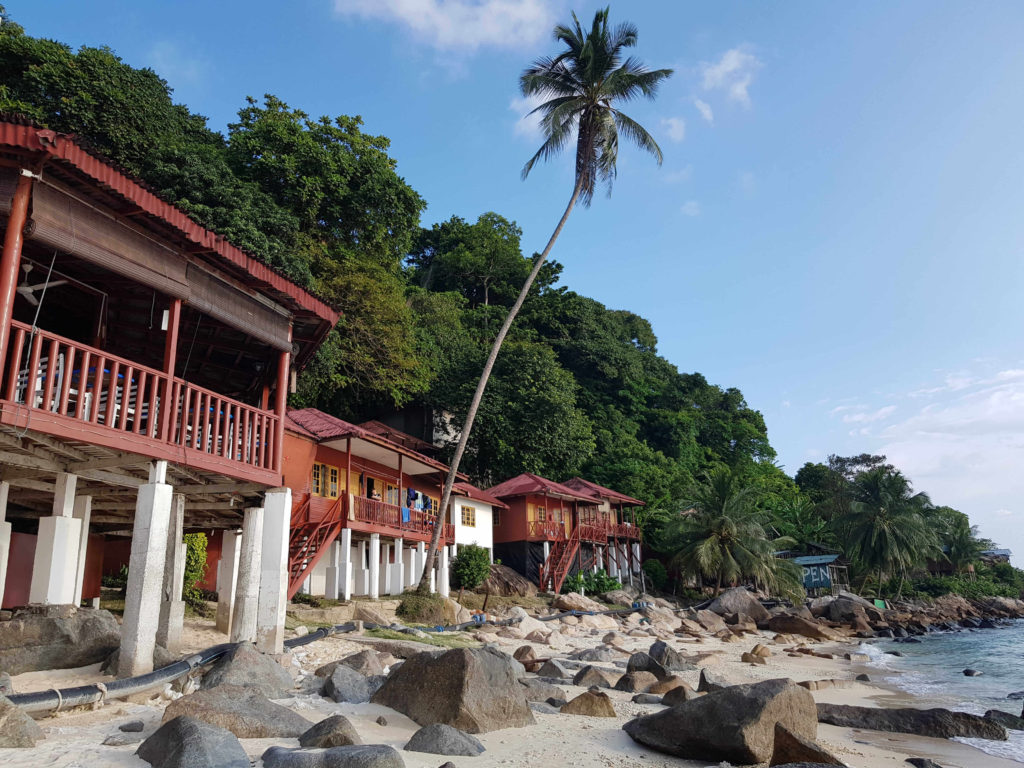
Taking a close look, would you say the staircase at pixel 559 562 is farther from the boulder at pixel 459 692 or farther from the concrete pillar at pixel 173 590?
the boulder at pixel 459 692

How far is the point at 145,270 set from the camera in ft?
26.9

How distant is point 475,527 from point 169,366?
24.5 m

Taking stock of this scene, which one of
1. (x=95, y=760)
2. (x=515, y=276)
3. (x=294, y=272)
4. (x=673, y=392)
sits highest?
(x=515, y=276)

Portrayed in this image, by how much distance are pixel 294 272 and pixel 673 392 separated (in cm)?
3924

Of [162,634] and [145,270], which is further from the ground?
[145,270]

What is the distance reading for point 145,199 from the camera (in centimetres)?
793

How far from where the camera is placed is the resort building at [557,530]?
34.8m

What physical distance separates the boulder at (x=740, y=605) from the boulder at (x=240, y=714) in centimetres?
2864

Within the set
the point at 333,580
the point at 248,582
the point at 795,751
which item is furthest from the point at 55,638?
the point at 333,580

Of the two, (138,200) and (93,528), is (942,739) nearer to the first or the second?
(138,200)

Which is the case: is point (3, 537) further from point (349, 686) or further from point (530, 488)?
point (530, 488)

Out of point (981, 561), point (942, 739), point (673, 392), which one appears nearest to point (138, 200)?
point (942, 739)

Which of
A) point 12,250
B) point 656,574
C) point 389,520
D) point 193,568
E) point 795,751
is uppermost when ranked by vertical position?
point 12,250

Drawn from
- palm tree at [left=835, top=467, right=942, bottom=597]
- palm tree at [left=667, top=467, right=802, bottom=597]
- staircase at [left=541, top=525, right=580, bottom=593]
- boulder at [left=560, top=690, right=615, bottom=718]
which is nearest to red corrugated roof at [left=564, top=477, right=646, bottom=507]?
palm tree at [left=667, top=467, right=802, bottom=597]
